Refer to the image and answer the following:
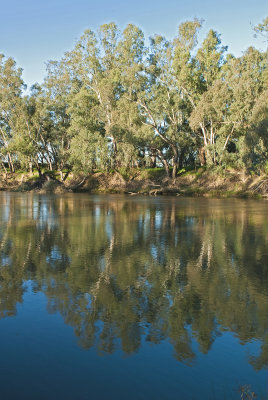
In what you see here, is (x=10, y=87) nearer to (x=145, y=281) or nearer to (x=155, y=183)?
(x=155, y=183)

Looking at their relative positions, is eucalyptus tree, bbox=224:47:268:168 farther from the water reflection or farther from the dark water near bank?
the dark water near bank

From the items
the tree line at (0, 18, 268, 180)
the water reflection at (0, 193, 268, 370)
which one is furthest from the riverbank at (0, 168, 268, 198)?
the water reflection at (0, 193, 268, 370)

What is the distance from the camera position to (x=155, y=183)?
64.3 meters

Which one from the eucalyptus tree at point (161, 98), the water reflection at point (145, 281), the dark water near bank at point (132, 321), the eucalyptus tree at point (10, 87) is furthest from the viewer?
the eucalyptus tree at point (10, 87)

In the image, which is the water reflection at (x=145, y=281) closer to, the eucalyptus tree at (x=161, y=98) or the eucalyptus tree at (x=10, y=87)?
the eucalyptus tree at (x=161, y=98)

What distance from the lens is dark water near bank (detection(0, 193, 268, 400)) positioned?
6.03 m

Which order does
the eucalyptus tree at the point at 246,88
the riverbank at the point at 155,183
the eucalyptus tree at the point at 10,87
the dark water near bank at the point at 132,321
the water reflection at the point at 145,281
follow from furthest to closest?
1. the eucalyptus tree at the point at 10,87
2. the riverbank at the point at 155,183
3. the eucalyptus tree at the point at 246,88
4. the water reflection at the point at 145,281
5. the dark water near bank at the point at 132,321

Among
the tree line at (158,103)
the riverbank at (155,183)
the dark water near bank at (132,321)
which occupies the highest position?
the tree line at (158,103)

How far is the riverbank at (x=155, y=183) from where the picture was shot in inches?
2106

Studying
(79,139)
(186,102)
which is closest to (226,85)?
(186,102)

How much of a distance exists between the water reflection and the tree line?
31593 millimetres

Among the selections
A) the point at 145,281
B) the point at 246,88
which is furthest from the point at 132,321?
the point at 246,88

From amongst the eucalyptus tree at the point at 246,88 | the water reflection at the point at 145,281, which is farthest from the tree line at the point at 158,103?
A: the water reflection at the point at 145,281

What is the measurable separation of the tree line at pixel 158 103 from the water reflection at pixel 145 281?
31593 millimetres
